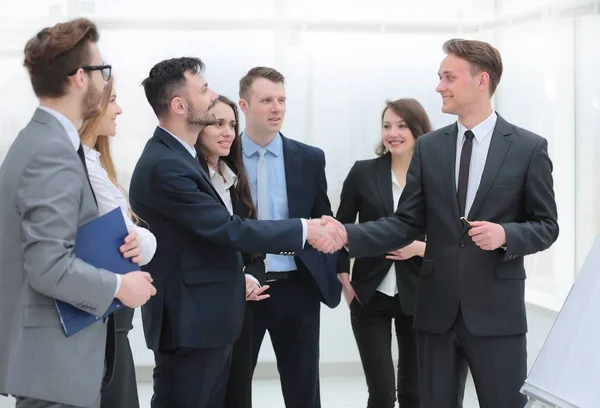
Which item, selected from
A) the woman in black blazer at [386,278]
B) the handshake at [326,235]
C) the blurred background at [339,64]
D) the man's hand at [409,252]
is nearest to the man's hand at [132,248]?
the handshake at [326,235]

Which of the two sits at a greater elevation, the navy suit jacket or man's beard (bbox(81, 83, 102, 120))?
man's beard (bbox(81, 83, 102, 120))

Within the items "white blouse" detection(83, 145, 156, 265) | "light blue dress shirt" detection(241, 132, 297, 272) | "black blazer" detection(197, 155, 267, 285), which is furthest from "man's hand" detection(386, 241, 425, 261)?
"white blouse" detection(83, 145, 156, 265)

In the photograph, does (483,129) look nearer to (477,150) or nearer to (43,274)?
(477,150)

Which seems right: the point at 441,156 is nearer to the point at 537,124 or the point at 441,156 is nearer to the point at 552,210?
the point at 552,210

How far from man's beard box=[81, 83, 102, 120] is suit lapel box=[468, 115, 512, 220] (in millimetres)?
1356

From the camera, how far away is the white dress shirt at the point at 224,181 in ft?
12.0

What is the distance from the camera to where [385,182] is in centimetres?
410

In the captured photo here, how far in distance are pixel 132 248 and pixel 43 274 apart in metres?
0.29

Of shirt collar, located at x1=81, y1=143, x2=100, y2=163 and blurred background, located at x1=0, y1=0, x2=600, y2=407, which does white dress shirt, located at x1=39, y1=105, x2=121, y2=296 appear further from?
blurred background, located at x1=0, y1=0, x2=600, y2=407

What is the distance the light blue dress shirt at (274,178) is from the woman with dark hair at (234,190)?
7 cm

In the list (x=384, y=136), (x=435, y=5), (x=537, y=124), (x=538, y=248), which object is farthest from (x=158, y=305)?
(x=435, y=5)

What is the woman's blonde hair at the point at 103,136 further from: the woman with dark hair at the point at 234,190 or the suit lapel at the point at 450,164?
the suit lapel at the point at 450,164

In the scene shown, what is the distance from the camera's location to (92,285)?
7.05 feet

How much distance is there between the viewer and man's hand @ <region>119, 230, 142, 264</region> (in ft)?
7.51
